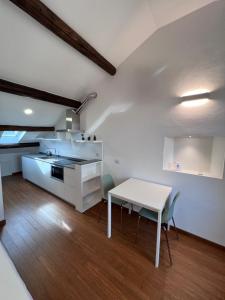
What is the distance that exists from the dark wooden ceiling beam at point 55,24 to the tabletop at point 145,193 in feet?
7.26

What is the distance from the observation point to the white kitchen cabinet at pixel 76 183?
2.84 m

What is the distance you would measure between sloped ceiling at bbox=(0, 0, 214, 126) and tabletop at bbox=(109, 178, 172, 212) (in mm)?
2362

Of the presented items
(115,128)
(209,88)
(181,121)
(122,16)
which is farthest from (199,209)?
(122,16)

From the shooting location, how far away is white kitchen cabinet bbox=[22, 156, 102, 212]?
2.84 m

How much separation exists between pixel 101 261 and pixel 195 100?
257cm

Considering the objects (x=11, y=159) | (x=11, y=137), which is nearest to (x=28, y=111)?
(x=11, y=137)

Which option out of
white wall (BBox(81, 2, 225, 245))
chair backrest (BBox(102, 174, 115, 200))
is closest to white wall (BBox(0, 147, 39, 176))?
white wall (BBox(81, 2, 225, 245))

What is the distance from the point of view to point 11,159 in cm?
507

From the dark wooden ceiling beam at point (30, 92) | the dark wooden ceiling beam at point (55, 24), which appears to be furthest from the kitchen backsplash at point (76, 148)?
the dark wooden ceiling beam at point (55, 24)

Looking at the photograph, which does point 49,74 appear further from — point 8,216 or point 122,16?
point 8,216

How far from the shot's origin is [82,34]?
203cm

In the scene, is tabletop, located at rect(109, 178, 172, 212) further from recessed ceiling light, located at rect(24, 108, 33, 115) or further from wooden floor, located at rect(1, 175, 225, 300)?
recessed ceiling light, located at rect(24, 108, 33, 115)

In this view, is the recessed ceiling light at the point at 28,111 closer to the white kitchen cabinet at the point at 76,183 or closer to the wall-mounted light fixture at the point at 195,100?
the white kitchen cabinet at the point at 76,183

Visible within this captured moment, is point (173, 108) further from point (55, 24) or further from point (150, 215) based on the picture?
point (55, 24)
